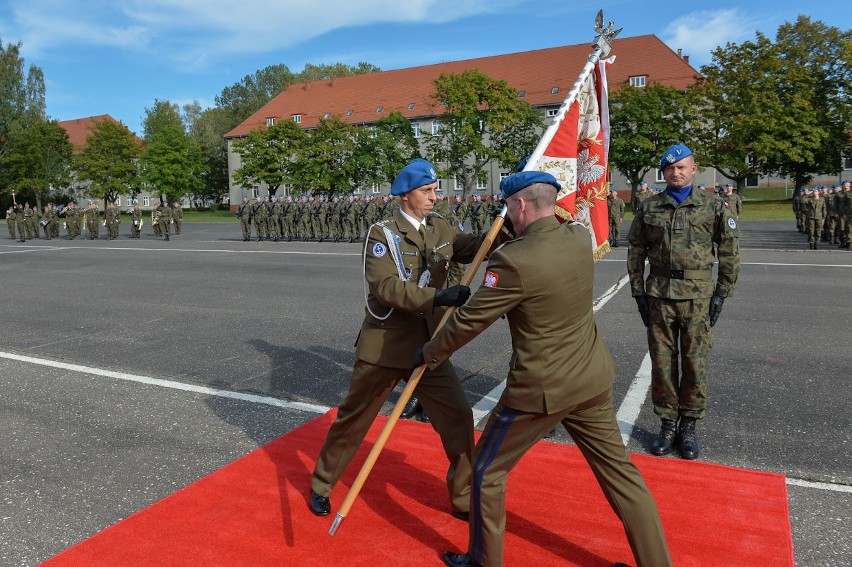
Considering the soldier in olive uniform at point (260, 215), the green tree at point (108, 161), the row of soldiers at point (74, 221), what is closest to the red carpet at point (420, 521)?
the soldier in olive uniform at point (260, 215)

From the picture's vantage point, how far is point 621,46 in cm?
6288

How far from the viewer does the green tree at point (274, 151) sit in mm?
62000

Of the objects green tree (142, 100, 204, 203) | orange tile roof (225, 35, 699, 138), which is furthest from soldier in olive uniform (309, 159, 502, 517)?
green tree (142, 100, 204, 203)

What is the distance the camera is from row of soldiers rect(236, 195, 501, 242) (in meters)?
27.4

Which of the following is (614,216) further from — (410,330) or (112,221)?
(112,221)

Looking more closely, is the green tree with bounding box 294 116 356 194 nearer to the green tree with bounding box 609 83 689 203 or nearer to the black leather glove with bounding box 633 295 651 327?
the green tree with bounding box 609 83 689 203

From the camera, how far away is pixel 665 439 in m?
5.20

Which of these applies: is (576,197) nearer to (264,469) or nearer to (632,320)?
(264,469)

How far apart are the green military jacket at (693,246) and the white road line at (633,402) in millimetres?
1160

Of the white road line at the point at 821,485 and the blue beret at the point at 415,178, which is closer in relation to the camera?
the blue beret at the point at 415,178

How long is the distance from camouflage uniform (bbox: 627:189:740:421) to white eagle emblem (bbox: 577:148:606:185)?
47 cm

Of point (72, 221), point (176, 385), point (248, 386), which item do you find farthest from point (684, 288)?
point (72, 221)

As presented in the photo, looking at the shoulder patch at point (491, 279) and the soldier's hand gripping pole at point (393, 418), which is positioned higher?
the shoulder patch at point (491, 279)

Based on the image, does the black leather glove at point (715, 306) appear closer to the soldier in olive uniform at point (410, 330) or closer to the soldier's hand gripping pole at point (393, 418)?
the soldier's hand gripping pole at point (393, 418)
